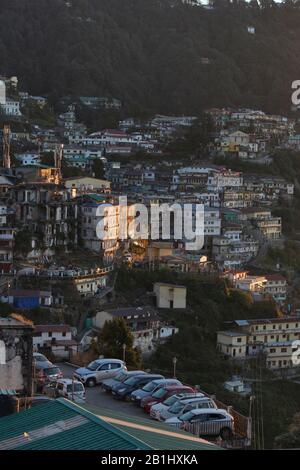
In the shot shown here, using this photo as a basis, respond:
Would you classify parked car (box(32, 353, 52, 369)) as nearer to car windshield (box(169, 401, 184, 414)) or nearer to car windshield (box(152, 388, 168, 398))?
car windshield (box(152, 388, 168, 398))

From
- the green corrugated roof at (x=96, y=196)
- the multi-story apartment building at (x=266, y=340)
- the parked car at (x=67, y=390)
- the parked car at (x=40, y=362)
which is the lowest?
the multi-story apartment building at (x=266, y=340)

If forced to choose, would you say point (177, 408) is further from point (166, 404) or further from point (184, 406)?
point (166, 404)

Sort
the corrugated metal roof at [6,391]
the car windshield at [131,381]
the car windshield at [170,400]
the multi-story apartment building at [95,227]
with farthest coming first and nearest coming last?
the multi-story apartment building at [95,227] → the car windshield at [131,381] → the car windshield at [170,400] → the corrugated metal roof at [6,391]

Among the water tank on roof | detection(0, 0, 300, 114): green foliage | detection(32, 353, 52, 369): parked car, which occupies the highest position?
detection(0, 0, 300, 114): green foliage

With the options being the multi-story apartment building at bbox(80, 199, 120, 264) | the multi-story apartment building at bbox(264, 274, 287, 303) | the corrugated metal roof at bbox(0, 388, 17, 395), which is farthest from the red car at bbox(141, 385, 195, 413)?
the multi-story apartment building at bbox(264, 274, 287, 303)

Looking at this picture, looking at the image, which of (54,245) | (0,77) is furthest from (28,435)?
(0,77)

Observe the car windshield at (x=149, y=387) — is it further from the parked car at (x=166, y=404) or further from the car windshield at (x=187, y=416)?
the car windshield at (x=187, y=416)

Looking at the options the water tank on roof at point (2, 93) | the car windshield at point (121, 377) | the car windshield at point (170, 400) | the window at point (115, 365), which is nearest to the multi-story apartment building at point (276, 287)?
Answer: the window at point (115, 365)
